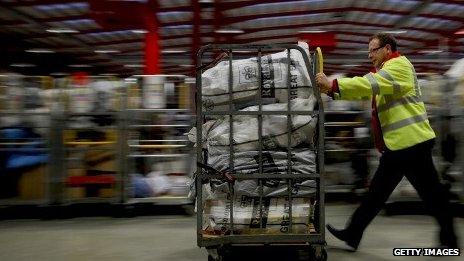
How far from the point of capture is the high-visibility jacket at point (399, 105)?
11.1 feet

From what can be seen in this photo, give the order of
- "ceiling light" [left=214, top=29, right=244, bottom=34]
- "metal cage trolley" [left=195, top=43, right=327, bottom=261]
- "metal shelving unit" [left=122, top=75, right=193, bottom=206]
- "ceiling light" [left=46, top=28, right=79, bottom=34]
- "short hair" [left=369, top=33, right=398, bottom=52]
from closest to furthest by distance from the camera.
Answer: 1. "metal cage trolley" [left=195, top=43, right=327, bottom=261]
2. "short hair" [left=369, top=33, right=398, bottom=52]
3. "metal shelving unit" [left=122, top=75, right=193, bottom=206]
4. "ceiling light" [left=214, top=29, right=244, bottom=34]
5. "ceiling light" [left=46, top=28, right=79, bottom=34]

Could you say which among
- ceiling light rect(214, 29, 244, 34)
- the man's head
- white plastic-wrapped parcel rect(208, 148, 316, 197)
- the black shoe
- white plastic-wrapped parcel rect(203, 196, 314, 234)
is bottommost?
the black shoe

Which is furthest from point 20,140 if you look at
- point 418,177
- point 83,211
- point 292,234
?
point 418,177

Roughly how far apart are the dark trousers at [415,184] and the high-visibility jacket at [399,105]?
3.0 inches

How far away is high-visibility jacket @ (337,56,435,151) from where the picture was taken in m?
3.38

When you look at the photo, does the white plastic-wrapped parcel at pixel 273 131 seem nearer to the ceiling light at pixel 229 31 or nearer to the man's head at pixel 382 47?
the man's head at pixel 382 47

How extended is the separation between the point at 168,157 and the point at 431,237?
2909 mm

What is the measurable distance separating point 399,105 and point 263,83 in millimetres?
1108

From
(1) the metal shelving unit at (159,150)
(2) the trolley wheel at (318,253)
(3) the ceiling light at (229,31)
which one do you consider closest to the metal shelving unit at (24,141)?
(1) the metal shelving unit at (159,150)

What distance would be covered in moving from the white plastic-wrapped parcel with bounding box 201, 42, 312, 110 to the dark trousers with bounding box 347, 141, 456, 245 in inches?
37.0

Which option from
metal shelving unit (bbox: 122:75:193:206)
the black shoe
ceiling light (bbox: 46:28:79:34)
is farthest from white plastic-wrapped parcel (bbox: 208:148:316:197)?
ceiling light (bbox: 46:28:79:34)

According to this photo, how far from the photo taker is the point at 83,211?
555 cm

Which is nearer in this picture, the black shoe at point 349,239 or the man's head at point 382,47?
the man's head at point 382,47

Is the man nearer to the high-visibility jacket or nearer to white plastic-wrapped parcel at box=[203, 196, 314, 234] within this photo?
the high-visibility jacket
